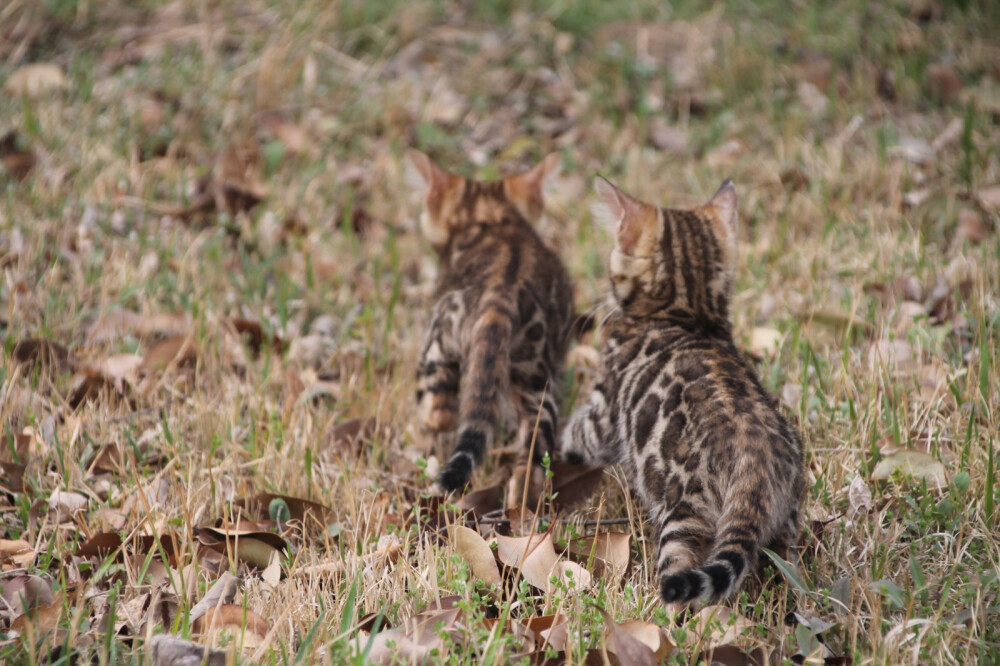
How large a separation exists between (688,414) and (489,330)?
109 centimetres

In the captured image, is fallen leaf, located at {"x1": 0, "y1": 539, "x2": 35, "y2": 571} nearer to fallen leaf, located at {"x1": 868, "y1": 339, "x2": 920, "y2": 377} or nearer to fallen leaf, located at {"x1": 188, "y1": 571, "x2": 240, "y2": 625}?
fallen leaf, located at {"x1": 188, "y1": 571, "x2": 240, "y2": 625}

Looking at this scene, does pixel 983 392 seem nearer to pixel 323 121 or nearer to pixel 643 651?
pixel 643 651

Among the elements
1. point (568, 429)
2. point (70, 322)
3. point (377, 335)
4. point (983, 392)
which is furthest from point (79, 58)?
point (983, 392)

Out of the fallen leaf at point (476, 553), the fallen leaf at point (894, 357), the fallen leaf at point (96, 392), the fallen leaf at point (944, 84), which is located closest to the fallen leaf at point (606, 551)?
the fallen leaf at point (476, 553)

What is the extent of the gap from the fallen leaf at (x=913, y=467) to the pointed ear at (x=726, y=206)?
3.88 ft

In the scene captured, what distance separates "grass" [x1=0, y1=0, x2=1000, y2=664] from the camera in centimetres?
308

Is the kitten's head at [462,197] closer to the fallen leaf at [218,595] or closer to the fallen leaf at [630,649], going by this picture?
the fallen leaf at [218,595]

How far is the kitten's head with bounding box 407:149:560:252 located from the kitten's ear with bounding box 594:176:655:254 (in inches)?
Result: 50.2

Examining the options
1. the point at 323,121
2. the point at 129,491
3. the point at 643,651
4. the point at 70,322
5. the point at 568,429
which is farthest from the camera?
the point at 323,121

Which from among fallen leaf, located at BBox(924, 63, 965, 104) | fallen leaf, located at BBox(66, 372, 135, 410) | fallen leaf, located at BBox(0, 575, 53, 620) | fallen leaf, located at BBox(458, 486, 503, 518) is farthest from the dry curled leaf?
fallen leaf, located at BBox(924, 63, 965, 104)

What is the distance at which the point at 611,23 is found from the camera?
8.50m

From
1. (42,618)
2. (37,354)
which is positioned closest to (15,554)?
(42,618)

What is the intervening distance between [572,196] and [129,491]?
156 inches

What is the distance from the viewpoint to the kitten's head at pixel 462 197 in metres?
5.29
